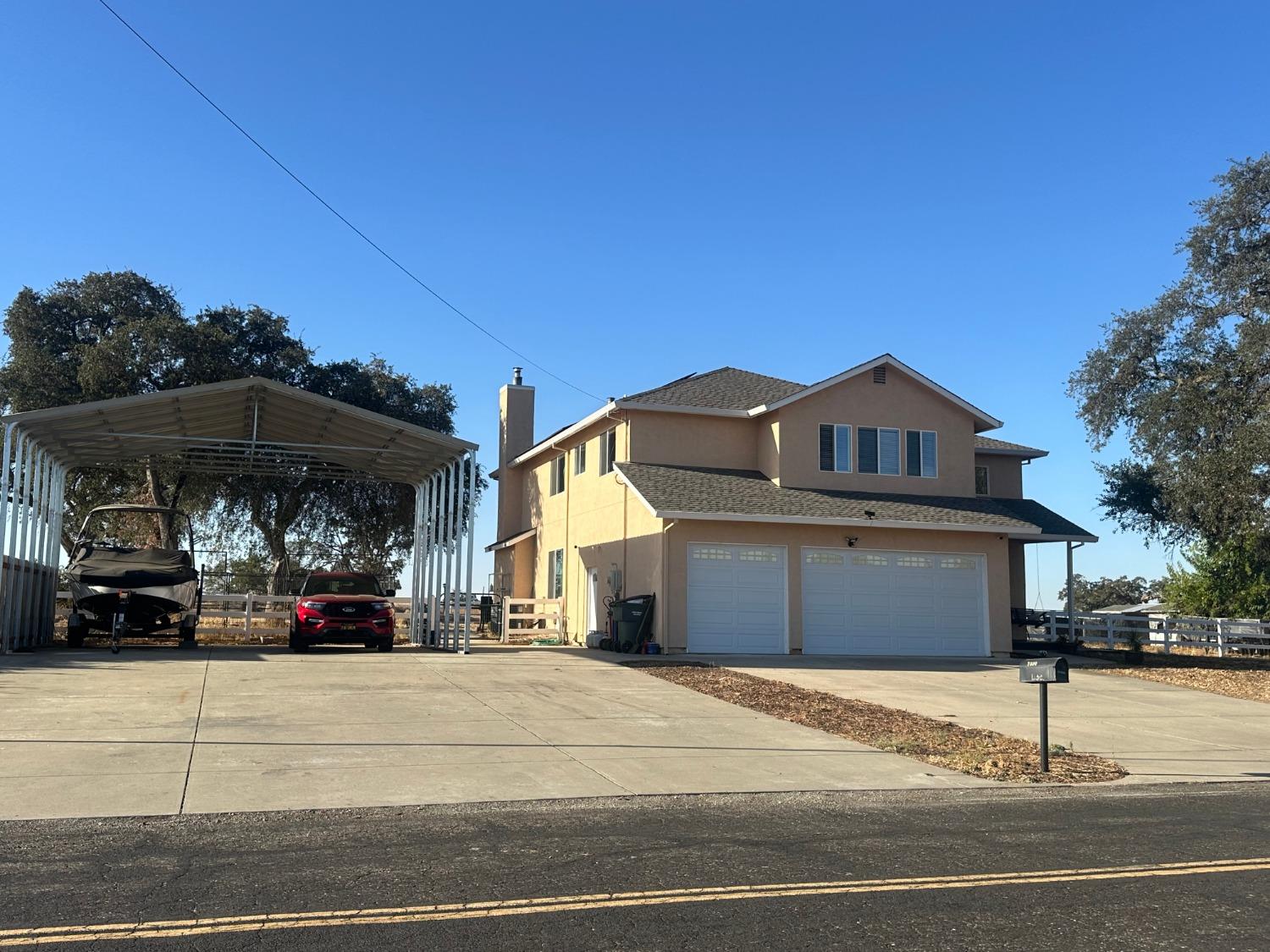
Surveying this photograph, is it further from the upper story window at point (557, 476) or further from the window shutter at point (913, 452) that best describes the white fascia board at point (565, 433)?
the window shutter at point (913, 452)

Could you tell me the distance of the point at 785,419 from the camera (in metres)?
24.5

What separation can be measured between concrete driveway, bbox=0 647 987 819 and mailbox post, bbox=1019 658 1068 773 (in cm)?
106

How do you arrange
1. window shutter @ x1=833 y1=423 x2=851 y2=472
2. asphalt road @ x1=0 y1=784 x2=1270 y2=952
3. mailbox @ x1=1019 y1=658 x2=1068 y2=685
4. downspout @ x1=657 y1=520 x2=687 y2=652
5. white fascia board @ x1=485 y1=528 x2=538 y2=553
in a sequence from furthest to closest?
white fascia board @ x1=485 y1=528 x2=538 y2=553 → window shutter @ x1=833 y1=423 x2=851 y2=472 → downspout @ x1=657 y1=520 x2=687 y2=652 → mailbox @ x1=1019 y1=658 x2=1068 y2=685 → asphalt road @ x1=0 y1=784 x2=1270 y2=952

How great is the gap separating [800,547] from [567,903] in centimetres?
1780

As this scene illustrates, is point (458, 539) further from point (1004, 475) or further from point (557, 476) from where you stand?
point (1004, 475)

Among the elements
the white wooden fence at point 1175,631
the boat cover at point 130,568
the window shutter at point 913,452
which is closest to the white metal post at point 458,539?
the boat cover at point 130,568

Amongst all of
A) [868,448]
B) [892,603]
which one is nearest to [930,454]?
[868,448]

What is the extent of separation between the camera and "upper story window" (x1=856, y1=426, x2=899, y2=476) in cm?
2514

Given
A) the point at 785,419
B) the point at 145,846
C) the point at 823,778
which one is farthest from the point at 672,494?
the point at 145,846

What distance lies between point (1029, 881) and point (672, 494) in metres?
16.1

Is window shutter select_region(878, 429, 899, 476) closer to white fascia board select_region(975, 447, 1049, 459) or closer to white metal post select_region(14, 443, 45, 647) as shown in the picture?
white fascia board select_region(975, 447, 1049, 459)

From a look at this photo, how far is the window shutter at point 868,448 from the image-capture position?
2512 cm

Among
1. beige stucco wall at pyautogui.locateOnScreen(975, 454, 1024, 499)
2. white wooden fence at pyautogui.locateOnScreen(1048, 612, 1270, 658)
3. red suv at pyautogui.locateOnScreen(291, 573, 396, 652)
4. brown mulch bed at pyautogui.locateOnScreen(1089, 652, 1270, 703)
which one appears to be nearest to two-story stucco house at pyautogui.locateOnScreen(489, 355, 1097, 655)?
beige stucco wall at pyautogui.locateOnScreen(975, 454, 1024, 499)

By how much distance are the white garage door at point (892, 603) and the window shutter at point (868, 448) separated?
240 cm
